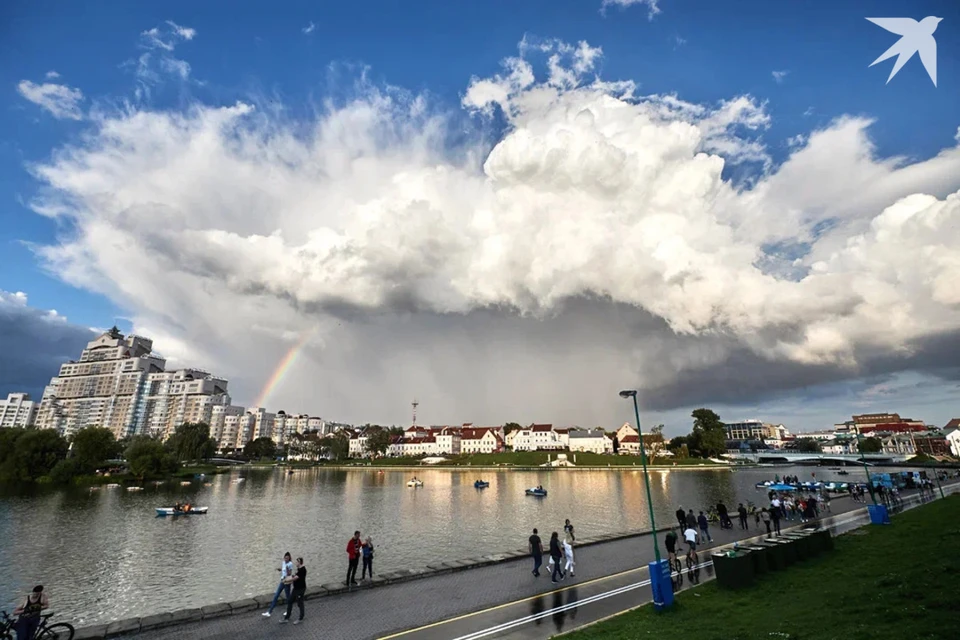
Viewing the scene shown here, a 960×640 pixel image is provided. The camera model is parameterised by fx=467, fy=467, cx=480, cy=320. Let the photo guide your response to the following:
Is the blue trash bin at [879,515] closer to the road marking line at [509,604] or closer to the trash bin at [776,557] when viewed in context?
the trash bin at [776,557]

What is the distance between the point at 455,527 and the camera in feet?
183

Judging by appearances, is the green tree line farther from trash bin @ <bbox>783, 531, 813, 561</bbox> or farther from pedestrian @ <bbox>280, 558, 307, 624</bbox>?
trash bin @ <bbox>783, 531, 813, 561</bbox>

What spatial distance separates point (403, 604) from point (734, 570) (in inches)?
589

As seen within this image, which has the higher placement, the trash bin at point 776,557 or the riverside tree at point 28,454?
the riverside tree at point 28,454

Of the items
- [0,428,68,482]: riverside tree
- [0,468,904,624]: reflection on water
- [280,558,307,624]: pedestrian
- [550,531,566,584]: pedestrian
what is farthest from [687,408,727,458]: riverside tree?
[0,428,68,482]: riverside tree

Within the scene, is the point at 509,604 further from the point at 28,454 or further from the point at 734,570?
the point at 28,454

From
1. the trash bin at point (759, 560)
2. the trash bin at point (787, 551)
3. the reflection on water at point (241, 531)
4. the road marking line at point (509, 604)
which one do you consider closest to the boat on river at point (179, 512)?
the reflection on water at point (241, 531)

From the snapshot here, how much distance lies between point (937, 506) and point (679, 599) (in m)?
36.3

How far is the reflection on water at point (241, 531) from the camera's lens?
1324 inches

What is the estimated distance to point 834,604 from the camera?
16500mm

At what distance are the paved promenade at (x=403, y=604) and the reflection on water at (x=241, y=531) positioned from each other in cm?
812

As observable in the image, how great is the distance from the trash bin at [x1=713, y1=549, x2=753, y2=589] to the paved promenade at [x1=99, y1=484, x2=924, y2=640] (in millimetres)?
6587

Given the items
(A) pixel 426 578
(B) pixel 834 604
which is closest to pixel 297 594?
(A) pixel 426 578

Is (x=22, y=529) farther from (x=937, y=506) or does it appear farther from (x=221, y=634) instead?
(x=937, y=506)
